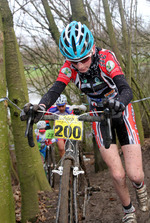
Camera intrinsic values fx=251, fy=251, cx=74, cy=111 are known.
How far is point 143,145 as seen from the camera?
29.4 feet

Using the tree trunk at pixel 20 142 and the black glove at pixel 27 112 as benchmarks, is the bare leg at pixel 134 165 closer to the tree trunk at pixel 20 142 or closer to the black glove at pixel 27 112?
the black glove at pixel 27 112

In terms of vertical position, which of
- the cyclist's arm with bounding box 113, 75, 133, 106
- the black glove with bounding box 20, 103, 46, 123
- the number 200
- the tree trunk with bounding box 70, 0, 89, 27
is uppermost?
the tree trunk with bounding box 70, 0, 89, 27

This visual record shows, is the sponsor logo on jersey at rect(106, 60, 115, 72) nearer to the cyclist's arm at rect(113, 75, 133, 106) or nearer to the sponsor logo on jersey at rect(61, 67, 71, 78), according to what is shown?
the cyclist's arm at rect(113, 75, 133, 106)

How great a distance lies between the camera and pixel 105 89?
3297 millimetres

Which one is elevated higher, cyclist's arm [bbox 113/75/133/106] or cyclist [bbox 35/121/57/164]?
cyclist's arm [bbox 113/75/133/106]

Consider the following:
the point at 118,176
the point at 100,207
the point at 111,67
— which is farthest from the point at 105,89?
the point at 100,207

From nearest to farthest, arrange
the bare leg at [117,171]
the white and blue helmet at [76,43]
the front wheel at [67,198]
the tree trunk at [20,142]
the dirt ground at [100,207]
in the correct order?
the front wheel at [67,198]
the white and blue helmet at [76,43]
the bare leg at [117,171]
the dirt ground at [100,207]
the tree trunk at [20,142]

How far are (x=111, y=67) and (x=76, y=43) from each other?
1.69 ft

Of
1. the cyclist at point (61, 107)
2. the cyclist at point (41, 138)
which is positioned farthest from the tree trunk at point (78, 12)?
the cyclist at point (41, 138)

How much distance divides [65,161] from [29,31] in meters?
10.5

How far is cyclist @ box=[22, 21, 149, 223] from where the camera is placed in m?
2.89

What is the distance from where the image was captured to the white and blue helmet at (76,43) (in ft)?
9.32

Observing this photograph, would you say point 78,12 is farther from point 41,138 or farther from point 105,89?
point 41,138

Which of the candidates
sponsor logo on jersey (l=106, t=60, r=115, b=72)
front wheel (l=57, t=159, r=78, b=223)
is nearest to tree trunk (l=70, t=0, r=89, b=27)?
sponsor logo on jersey (l=106, t=60, r=115, b=72)
